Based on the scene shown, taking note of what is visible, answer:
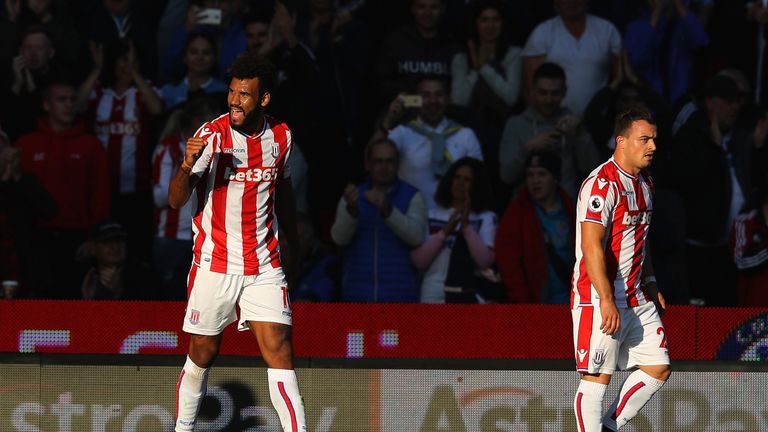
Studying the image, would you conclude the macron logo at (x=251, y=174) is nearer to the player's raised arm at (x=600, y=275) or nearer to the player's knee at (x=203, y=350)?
the player's knee at (x=203, y=350)

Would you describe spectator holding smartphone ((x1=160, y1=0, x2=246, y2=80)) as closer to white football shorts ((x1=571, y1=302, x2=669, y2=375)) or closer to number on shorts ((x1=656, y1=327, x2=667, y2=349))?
white football shorts ((x1=571, y1=302, x2=669, y2=375))

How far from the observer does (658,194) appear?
416 inches

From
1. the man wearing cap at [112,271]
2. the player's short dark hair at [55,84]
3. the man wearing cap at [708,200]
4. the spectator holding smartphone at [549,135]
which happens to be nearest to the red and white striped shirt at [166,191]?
the man wearing cap at [112,271]

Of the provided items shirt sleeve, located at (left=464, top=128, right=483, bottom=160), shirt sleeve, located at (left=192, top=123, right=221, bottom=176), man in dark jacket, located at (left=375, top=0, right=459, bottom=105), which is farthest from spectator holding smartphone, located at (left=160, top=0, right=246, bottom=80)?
shirt sleeve, located at (left=192, top=123, right=221, bottom=176)

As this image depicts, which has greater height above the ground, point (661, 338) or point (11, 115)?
point (11, 115)

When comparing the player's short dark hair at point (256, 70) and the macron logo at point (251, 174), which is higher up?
the player's short dark hair at point (256, 70)

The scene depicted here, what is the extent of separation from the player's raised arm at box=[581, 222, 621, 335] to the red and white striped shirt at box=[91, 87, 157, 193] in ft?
16.8

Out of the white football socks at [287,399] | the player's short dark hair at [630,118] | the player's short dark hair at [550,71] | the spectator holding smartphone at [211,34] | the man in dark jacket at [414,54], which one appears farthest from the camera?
the spectator holding smartphone at [211,34]

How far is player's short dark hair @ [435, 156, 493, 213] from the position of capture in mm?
10336

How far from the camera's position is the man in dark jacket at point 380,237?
1000cm

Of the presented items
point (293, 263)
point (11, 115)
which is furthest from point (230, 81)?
point (11, 115)

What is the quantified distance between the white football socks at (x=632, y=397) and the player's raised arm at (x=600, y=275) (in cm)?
52

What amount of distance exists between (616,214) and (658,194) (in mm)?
3555

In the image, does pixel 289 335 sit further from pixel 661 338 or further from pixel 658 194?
pixel 658 194
